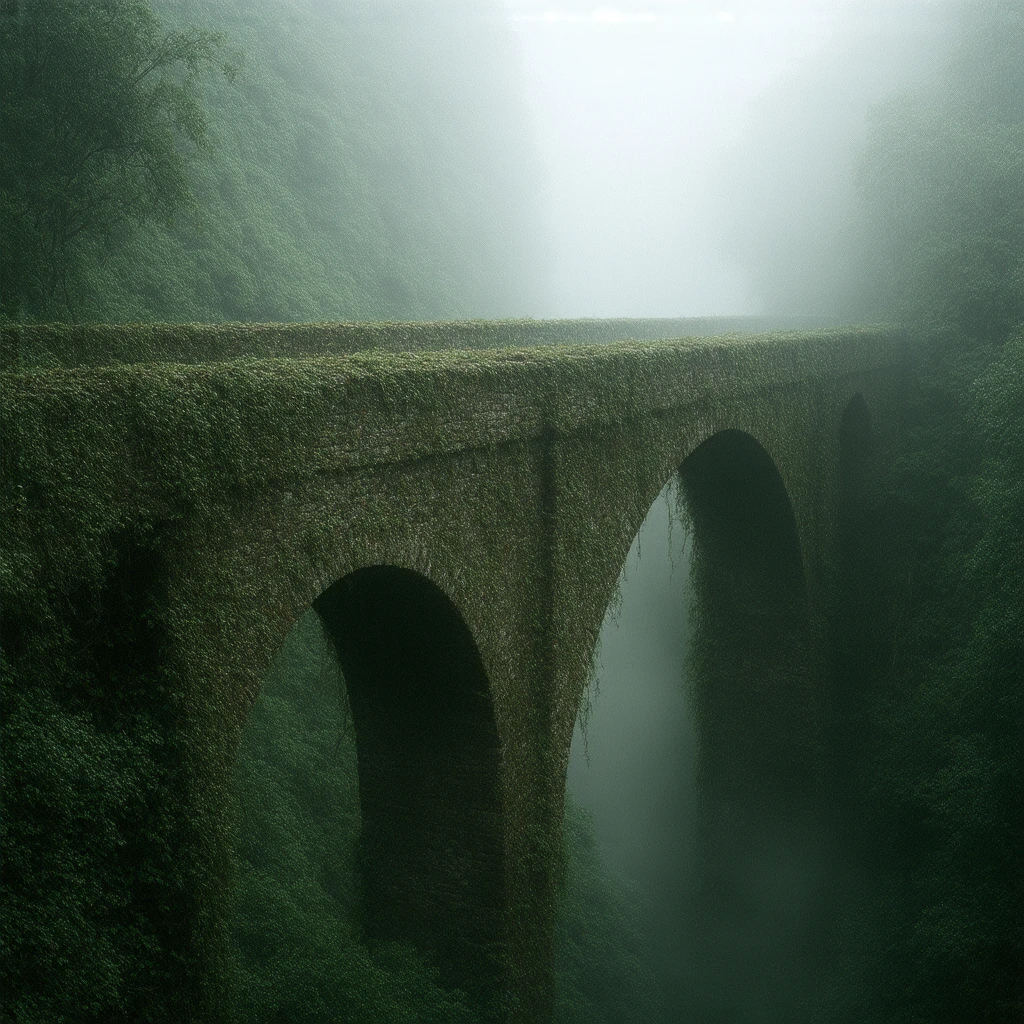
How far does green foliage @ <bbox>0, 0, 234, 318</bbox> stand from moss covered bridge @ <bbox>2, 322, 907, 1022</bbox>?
5522mm

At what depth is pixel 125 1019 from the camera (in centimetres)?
490

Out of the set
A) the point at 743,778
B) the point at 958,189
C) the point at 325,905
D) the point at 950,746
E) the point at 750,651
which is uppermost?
the point at 958,189

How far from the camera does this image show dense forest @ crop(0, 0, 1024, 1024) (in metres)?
11.7

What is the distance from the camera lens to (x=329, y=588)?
24.9 ft

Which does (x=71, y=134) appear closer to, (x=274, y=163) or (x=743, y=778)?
(x=274, y=163)

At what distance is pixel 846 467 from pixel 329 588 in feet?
47.1

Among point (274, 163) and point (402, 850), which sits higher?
point (274, 163)

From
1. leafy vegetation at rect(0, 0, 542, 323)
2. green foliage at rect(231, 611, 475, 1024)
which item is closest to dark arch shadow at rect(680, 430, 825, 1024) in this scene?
green foliage at rect(231, 611, 475, 1024)

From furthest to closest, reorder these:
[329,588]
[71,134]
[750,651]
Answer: [750,651], [71,134], [329,588]

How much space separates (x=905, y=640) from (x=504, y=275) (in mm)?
30518

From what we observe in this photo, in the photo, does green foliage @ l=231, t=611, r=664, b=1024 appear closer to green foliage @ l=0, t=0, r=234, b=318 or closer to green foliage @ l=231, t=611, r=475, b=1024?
green foliage @ l=231, t=611, r=475, b=1024

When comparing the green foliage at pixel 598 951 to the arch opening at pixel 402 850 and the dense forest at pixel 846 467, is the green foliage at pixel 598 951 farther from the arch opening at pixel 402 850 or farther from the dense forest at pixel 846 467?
the arch opening at pixel 402 850

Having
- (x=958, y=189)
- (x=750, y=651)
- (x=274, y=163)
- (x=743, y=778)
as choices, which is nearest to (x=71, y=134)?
(x=750, y=651)

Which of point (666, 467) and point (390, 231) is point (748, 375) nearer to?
point (666, 467)
